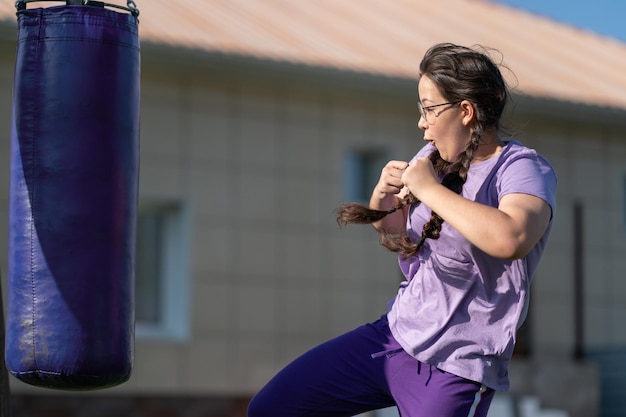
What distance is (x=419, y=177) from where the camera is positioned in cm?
418

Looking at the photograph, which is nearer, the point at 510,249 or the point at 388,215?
the point at 510,249

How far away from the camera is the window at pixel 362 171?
1546cm

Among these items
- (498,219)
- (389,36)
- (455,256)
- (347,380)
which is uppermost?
(389,36)

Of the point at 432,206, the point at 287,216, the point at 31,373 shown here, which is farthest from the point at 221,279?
the point at 432,206

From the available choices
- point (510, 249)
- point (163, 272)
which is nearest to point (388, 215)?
point (510, 249)

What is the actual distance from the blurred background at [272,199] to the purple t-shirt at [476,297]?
29.6 ft

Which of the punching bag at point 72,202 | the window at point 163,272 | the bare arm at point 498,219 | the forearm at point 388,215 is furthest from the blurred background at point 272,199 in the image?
the bare arm at point 498,219

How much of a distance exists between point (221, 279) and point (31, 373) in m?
9.44

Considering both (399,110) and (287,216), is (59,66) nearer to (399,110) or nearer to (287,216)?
(287,216)

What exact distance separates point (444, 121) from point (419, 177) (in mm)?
283

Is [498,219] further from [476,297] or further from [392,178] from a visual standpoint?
[392,178]

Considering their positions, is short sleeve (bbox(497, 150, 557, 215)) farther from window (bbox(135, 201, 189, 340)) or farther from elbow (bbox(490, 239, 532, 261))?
window (bbox(135, 201, 189, 340))

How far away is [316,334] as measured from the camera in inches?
591

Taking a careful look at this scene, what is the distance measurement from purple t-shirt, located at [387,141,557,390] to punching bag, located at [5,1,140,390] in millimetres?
1254
